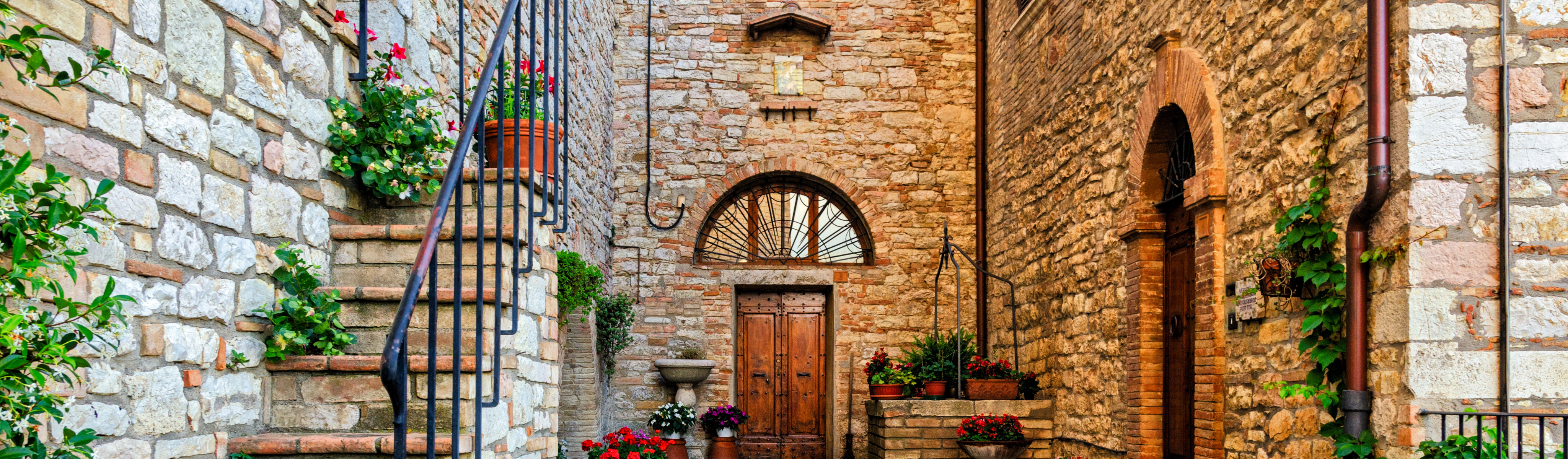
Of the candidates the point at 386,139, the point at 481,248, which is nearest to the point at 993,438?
the point at 386,139

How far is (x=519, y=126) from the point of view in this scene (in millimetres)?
3338

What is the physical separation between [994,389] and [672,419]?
254 cm

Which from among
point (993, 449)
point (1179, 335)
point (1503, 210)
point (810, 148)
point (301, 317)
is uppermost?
point (810, 148)

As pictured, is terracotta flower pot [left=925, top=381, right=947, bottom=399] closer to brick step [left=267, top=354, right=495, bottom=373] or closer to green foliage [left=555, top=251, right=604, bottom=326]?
green foliage [left=555, top=251, right=604, bottom=326]

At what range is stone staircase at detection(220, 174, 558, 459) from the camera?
2895 mm

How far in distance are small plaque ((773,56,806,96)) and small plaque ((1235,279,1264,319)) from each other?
545 centimetres

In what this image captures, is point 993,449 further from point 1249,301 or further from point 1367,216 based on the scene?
point 1367,216

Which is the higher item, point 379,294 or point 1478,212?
point 1478,212

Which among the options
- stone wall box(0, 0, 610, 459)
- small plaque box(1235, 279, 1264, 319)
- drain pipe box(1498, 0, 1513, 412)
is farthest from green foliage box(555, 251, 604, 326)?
drain pipe box(1498, 0, 1513, 412)

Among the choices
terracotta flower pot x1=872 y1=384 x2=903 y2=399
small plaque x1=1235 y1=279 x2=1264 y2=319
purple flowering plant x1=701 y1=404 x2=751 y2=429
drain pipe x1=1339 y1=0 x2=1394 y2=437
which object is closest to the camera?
drain pipe x1=1339 y1=0 x2=1394 y2=437

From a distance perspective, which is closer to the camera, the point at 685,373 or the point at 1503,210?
the point at 1503,210

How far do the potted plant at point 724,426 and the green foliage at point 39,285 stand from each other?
6.46 meters

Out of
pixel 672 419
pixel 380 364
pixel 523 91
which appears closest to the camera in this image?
pixel 380 364

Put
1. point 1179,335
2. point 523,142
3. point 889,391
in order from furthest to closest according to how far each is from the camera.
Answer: point 889,391, point 1179,335, point 523,142
